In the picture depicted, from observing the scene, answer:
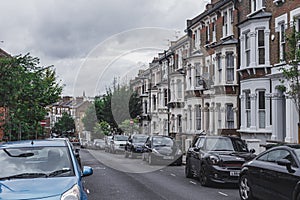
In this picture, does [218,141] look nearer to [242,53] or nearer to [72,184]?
[72,184]

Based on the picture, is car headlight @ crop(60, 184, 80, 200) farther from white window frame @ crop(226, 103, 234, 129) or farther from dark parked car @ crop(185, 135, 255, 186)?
white window frame @ crop(226, 103, 234, 129)

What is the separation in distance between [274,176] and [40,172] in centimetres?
506

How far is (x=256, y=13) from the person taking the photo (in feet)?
86.3

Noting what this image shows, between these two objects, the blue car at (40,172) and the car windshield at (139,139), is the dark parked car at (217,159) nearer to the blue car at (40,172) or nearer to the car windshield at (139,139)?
the blue car at (40,172)

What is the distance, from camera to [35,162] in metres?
8.10

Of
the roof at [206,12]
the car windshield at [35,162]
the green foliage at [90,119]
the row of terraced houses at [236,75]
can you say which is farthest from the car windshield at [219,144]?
the green foliage at [90,119]

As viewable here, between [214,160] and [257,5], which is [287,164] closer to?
[214,160]

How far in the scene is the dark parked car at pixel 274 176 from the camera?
9.43 m

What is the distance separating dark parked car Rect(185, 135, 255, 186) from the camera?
14.2 meters

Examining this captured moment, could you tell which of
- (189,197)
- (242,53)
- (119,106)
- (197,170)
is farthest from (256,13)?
(119,106)

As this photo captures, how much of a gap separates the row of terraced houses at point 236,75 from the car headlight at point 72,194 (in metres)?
12.1

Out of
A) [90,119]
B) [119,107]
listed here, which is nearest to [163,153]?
[119,107]

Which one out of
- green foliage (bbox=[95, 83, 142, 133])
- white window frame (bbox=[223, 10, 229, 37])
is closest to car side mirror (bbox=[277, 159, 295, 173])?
white window frame (bbox=[223, 10, 229, 37])

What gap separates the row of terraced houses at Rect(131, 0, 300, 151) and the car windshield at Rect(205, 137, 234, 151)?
3607 mm
